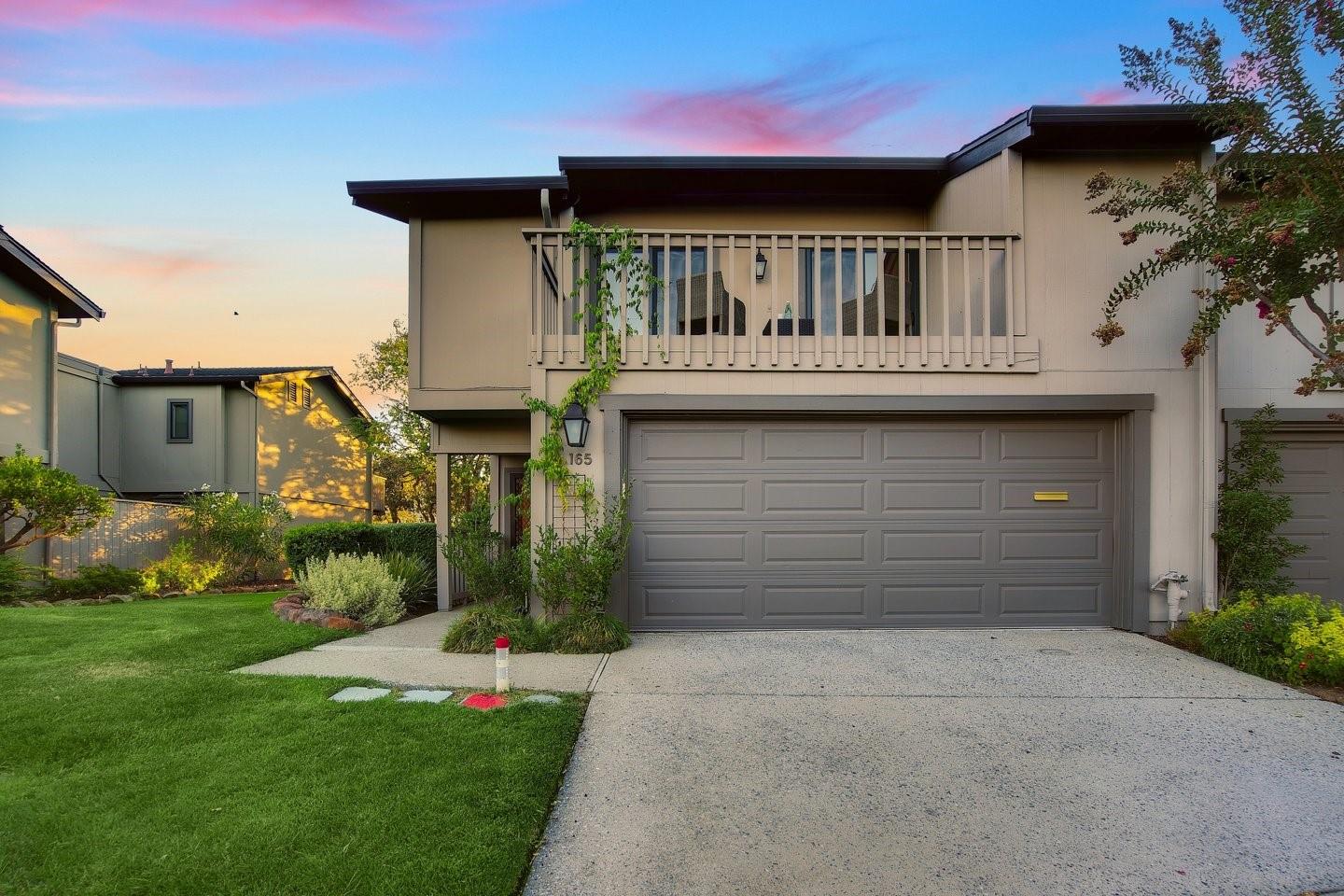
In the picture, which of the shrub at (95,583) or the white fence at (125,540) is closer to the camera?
the shrub at (95,583)

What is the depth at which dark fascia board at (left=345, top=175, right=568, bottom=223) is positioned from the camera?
305 inches

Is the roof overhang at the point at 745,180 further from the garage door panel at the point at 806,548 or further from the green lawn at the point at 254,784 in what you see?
the green lawn at the point at 254,784

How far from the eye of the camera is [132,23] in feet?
25.2

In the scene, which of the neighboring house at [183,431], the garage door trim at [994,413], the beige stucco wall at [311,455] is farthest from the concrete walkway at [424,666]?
the beige stucco wall at [311,455]

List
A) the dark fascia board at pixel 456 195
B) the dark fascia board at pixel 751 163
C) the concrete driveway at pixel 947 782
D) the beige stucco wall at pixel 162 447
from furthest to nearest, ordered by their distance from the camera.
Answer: the beige stucco wall at pixel 162 447
the dark fascia board at pixel 456 195
the dark fascia board at pixel 751 163
the concrete driveway at pixel 947 782

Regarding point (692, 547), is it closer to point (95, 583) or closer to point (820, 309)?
point (820, 309)

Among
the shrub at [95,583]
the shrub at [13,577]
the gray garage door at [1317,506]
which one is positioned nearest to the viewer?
the gray garage door at [1317,506]

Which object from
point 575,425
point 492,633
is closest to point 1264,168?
point 575,425

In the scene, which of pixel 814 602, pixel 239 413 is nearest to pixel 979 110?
pixel 814 602

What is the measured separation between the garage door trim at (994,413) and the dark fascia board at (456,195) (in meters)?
3.25

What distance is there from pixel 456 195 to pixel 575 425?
383 centimetres

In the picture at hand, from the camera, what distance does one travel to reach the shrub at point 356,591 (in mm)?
7461

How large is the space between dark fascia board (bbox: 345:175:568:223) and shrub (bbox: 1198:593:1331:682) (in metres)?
7.91

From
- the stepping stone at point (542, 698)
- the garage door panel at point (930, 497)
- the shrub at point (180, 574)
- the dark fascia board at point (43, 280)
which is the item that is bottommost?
the shrub at point (180, 574)
